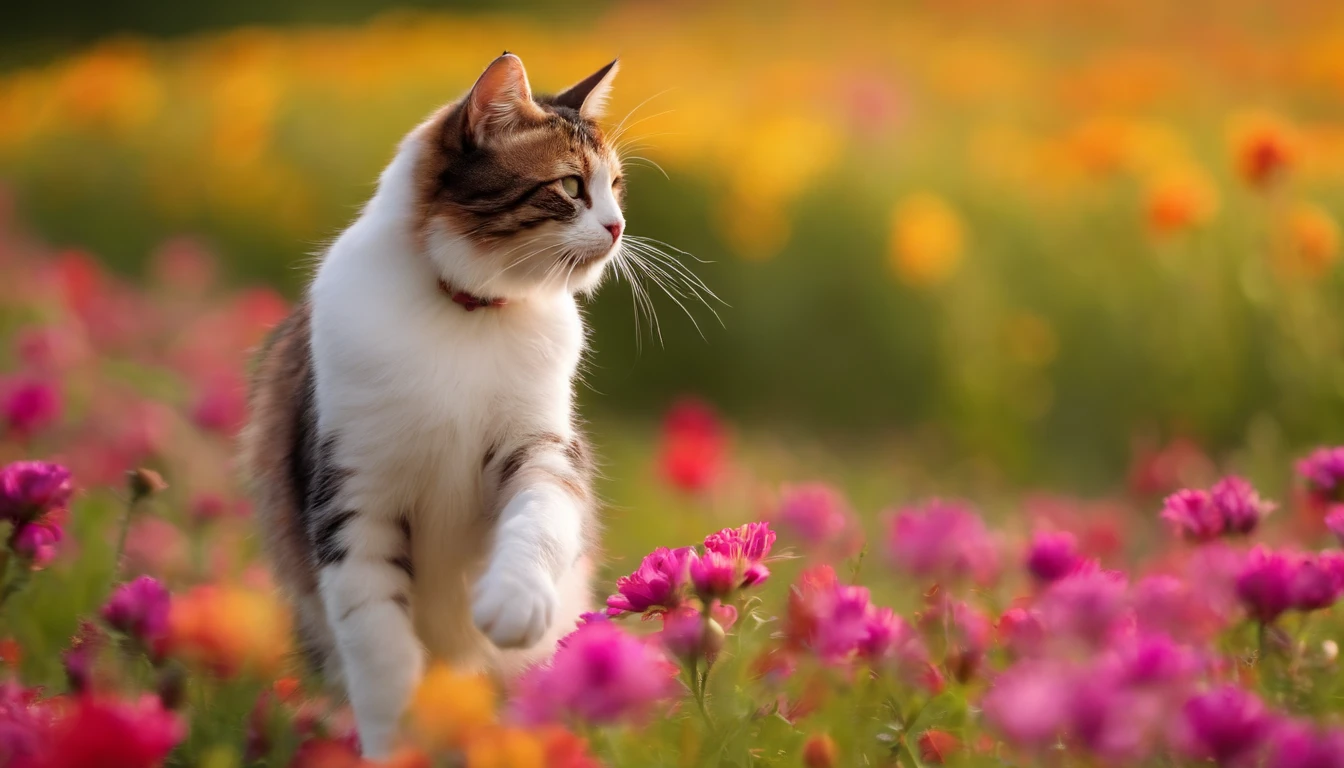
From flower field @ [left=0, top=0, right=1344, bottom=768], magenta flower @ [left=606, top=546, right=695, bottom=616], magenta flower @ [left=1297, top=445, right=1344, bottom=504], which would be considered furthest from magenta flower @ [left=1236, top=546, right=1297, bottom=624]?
magenta flower @ [left=606, top=546, right=695, bottom=616]

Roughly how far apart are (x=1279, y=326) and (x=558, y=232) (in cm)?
279

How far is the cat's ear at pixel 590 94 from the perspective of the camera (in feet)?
7.02

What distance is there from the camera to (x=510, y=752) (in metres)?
1.00

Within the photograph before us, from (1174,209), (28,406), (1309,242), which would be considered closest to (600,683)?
(28,406)

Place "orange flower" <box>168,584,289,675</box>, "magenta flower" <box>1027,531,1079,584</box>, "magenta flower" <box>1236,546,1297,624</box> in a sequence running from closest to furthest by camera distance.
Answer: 1. "magenta flower" <box>1236,546,1297,624</box>
2. "magenta flower" <box>1027,531,1079,584</box>
3. "orange flower" <box>168,584,289,675</box>

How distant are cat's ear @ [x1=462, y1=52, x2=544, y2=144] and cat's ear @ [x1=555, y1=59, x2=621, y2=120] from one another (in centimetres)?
23

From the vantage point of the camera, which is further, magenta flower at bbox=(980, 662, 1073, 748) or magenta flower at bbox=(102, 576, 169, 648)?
magenta flower at bbox=(102, 576, 169, 648)

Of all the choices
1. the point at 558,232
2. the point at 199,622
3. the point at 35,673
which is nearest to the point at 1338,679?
the point at 558,232

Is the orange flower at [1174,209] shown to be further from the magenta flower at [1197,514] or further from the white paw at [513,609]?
the white paw at [513,609]

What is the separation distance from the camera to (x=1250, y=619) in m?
1.25

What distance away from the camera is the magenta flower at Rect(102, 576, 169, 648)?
1407 millimetres

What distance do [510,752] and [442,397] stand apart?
80 cm

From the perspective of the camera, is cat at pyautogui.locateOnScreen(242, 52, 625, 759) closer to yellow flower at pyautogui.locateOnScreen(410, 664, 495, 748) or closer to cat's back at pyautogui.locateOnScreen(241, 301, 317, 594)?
cat's back at pyautogui.locateOnScreen(241, 301, 317, 594)

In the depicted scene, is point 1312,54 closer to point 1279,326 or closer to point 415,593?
point 1279,326
